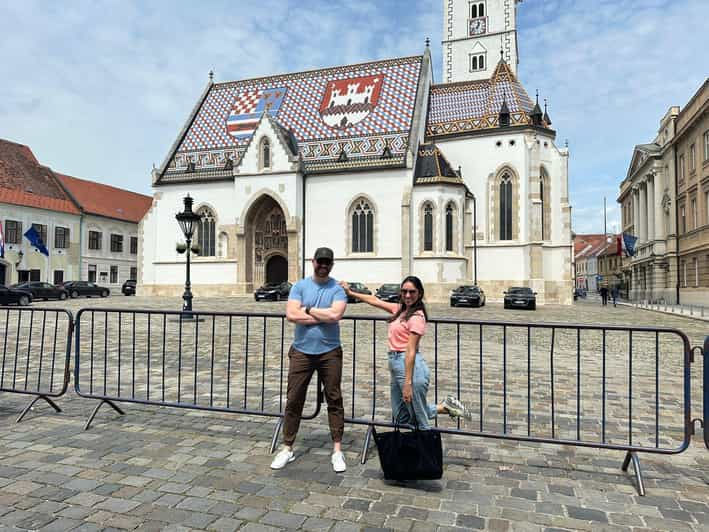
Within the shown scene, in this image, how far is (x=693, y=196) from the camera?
3181cm

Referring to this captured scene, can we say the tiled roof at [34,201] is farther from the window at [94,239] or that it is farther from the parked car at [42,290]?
the parked car at [42,290]

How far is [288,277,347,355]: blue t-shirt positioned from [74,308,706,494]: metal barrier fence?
25.3 inches

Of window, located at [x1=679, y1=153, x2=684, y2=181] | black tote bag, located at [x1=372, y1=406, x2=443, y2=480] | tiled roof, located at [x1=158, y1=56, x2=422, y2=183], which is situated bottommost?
black tote bag, located at [x1=372, y1=406, x2=443, y2=480]

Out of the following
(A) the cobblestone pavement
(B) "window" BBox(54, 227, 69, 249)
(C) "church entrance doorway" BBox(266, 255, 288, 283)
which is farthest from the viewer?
(B) "window" BBox(54, 227, 69, 249)

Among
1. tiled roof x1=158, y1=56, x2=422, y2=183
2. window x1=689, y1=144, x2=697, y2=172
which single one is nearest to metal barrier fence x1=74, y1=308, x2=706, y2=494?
tiled roof x1=158, y1=56, x2=422, y2=183

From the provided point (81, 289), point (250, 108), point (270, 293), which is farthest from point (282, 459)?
point (250, 108)

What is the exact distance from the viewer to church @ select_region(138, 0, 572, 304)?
32281 millimetres

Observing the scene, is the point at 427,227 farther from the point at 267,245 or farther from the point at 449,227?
the point at 267,245

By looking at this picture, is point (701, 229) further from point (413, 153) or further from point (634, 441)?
point (634, 441)

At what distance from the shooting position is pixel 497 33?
49.4m

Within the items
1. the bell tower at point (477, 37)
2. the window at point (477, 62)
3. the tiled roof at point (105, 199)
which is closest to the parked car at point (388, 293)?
→ the tiled roof at point (105, 199)

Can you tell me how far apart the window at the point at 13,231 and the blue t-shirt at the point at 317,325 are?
41.6 meters

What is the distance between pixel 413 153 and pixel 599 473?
99.0ft

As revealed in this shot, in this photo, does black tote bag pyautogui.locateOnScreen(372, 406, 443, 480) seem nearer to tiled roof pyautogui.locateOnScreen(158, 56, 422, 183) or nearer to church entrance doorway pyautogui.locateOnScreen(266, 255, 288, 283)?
tiled roof pyautogui.locateOnScreen(158, 56, 422, 183)
